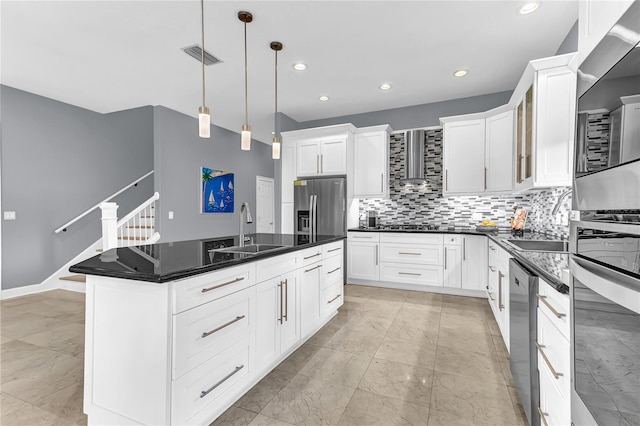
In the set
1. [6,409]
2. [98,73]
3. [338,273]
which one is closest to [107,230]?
[98,73]

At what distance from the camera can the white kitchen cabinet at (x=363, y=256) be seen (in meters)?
4.60

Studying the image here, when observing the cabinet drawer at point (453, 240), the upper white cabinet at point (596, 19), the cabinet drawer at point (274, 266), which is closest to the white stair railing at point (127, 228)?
the cabinet drawer at point (274, 266)

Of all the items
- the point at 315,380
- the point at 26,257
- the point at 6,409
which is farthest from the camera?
the point at 26,257

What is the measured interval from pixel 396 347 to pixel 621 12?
2.48m

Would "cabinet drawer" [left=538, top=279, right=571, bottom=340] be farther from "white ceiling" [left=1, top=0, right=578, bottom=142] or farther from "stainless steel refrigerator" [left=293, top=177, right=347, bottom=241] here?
"stainless steel refrigerator" [left=293, top=177, right=347, bottom=241]

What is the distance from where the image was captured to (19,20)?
2756mm

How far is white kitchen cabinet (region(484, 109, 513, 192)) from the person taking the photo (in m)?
3.87

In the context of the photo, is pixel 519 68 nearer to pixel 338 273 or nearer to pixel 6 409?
pixel 338 273

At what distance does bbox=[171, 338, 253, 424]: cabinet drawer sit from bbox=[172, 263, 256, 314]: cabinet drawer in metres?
0.32

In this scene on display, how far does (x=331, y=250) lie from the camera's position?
3.01 metres

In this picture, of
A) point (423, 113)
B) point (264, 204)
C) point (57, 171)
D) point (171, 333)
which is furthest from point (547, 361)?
point (264, 204)

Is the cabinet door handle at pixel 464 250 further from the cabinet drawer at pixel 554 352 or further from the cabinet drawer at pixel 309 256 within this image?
the cabinet drawer at pixel 554 352

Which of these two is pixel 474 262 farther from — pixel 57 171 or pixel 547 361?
Answer: pixel 57 171

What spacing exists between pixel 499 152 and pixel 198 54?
383 cm
